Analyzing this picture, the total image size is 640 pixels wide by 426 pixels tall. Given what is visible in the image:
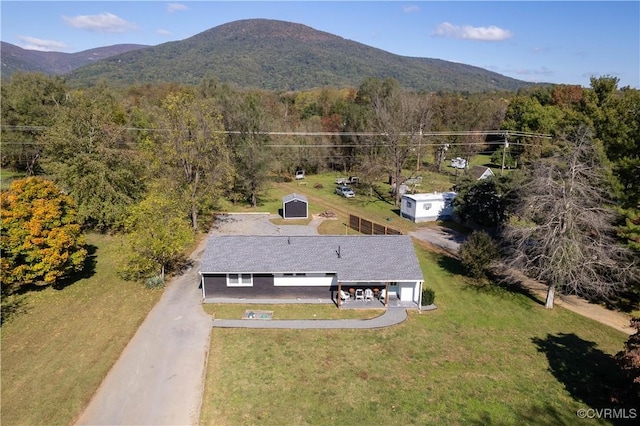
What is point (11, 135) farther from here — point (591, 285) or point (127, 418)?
point (591, 285)

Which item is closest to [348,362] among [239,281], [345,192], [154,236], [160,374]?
[160,374]

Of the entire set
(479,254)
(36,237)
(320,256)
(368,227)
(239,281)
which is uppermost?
(36,237)

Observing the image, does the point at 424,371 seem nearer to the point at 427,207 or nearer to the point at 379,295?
the point at 379,295

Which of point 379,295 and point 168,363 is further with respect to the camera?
point 379,295

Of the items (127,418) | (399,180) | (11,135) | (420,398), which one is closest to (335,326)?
(420,398)

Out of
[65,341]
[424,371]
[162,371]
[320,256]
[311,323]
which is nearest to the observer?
[162,371]

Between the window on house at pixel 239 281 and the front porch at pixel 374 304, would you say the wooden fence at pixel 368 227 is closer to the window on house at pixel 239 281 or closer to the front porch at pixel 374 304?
the front porch at pixel 374 304

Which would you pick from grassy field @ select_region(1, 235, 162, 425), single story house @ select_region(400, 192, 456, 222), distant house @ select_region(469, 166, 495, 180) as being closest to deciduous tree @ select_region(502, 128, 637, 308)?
single story house @ select_region(400, 192, 456, 222)
